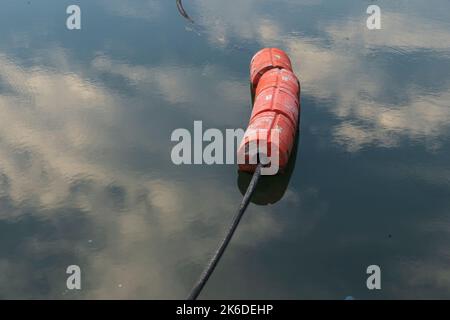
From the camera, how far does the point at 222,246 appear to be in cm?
1658

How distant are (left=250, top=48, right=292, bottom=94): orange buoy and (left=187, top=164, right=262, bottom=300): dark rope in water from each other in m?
6.68

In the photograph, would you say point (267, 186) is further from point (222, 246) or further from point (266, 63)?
point (266, 63)

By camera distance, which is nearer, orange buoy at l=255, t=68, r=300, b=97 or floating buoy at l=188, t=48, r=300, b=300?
floating buoy at l=188, t=48, r=300, b=300

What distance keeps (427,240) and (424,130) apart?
288 inches

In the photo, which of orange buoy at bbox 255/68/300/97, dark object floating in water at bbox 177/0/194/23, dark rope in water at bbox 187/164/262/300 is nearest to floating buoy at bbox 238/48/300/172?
orange buoy at bbox 255/68/300/97

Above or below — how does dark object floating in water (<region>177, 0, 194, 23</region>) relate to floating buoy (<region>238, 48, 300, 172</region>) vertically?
above

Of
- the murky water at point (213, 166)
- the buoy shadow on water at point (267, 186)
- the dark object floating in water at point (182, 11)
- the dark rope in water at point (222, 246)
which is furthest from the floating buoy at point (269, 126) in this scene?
the dark object floating in water at point (182, 11)

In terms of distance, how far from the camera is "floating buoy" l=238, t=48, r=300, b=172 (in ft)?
64.1

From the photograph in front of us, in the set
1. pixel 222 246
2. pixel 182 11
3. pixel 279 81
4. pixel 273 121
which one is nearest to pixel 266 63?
pixel 279 81

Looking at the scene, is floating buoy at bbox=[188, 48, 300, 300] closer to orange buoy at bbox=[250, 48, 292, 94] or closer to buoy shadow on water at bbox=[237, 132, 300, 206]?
orange buoy at bbox=[250, 48, 292, 94]

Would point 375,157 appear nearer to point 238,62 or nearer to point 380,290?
point 380,290

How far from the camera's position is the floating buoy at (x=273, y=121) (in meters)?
19.5

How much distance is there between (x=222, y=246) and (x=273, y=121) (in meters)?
6.00

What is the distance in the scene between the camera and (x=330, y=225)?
1912 centimetres
